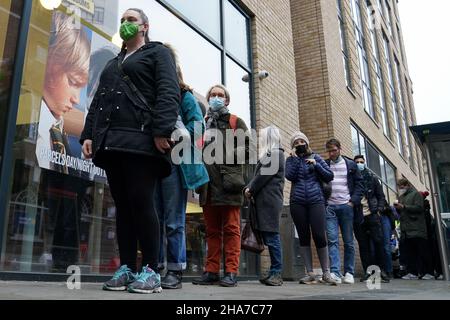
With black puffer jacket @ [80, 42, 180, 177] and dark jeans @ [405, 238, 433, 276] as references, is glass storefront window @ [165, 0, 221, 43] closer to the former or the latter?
black puffer jacket @ [80, 42, 180, 177]

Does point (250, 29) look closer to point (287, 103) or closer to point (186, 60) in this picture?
Answer: point (287, 103)

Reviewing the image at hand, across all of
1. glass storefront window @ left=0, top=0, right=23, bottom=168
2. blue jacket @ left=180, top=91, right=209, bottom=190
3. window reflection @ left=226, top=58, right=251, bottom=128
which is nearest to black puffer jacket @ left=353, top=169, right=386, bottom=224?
window reflection @ left=226, top=58, right=251, bottom=128

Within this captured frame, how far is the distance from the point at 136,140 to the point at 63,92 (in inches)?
70.6

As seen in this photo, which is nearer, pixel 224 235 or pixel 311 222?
pixel 224 235

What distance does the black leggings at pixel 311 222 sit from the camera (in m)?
5.00

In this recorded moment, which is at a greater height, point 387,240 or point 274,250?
point 387,240

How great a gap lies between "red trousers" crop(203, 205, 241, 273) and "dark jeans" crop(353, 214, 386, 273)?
2.97m

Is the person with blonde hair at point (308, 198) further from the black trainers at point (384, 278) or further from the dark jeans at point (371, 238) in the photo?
the black trainers at point (384, 278)

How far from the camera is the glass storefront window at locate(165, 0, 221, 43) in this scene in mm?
6279

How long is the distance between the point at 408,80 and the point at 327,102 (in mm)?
17579

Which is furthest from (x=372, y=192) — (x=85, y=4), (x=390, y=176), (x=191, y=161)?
(x=390, y=176)

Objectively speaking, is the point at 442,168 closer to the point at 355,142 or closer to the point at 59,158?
the point at 59,158

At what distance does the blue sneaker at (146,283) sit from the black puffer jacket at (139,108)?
627 mm

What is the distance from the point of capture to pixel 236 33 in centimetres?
755
